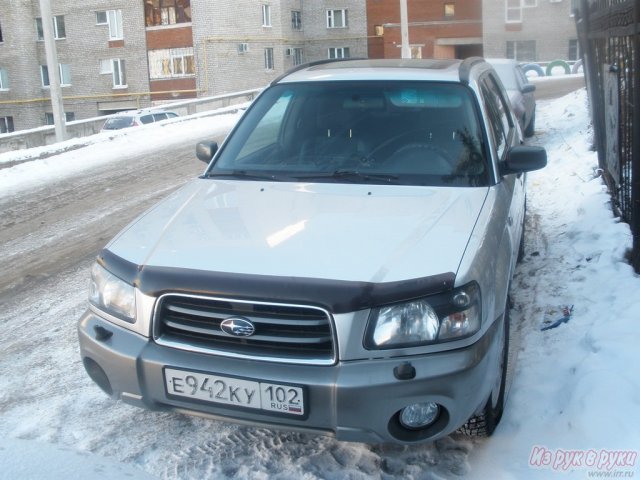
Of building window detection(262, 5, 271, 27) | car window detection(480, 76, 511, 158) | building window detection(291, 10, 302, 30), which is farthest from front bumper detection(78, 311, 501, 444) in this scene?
building window detection(291, 10, 302, 30)

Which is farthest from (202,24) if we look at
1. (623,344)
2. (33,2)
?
(623,344)

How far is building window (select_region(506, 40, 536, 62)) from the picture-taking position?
48.9 m

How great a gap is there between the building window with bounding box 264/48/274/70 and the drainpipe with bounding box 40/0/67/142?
28.5m

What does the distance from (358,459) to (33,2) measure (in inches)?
2031

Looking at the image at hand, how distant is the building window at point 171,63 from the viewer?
43.5 m

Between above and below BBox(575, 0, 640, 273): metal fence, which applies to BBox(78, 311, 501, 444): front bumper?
below

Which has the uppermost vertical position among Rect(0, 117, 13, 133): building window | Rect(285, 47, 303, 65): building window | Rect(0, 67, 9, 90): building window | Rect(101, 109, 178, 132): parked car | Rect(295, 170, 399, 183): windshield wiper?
Rect(285, 47, 303, 65): building window

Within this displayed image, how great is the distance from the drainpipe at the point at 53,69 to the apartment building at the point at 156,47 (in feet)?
81.7

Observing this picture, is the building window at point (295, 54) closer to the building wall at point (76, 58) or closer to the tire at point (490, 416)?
the building wall at point (76, 58)

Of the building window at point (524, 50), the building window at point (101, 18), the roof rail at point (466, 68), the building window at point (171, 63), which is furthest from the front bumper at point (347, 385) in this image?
the building window at point (524, 50)

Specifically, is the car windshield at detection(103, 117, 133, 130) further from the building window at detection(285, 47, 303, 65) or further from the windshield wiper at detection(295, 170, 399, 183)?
the building window at detection(285, 47, 303, 65)

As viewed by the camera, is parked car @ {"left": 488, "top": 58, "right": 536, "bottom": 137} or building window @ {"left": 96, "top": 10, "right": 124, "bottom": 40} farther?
building window @ {"left": 96, "top": 10, "right": 124, "bottom": 40}

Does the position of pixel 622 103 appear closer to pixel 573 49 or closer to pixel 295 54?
pixel 295 54

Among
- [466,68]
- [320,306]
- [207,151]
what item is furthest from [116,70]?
[320,306]
